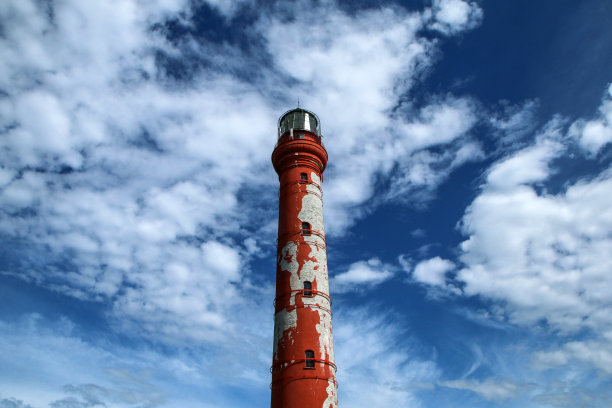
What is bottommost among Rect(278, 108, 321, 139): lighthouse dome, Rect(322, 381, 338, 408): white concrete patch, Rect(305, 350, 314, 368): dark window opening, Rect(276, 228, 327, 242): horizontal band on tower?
Rect(322, 381, 338, 408): white concrete patch

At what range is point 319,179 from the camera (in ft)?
87.8

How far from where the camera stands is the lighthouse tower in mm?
19438

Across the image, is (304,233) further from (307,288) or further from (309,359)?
(309,359)

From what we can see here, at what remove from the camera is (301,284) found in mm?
21875

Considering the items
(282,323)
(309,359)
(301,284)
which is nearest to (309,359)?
(309,359)

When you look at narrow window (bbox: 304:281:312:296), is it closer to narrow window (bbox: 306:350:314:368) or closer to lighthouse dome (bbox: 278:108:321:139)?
narrow window (bbox: 306:350:314:368)

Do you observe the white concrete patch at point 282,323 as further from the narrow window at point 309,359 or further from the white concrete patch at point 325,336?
the narrow window at point 309,359

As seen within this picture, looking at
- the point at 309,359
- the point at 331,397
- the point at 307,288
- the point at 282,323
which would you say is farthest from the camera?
the point at 307,288

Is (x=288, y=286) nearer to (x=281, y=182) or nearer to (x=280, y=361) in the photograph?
(x=280, y=361)

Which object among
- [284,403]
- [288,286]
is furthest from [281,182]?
[284,403]

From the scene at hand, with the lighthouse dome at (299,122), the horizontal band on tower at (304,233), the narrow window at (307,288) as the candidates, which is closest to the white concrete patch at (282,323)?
the narrow window at (307,288)

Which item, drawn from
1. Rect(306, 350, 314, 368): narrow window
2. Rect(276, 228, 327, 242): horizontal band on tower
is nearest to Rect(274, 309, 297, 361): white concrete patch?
Rect(306, 350, 314, 368): narrow window

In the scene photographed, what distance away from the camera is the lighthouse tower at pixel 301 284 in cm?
1944

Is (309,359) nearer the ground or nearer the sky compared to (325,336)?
nearer the ground
